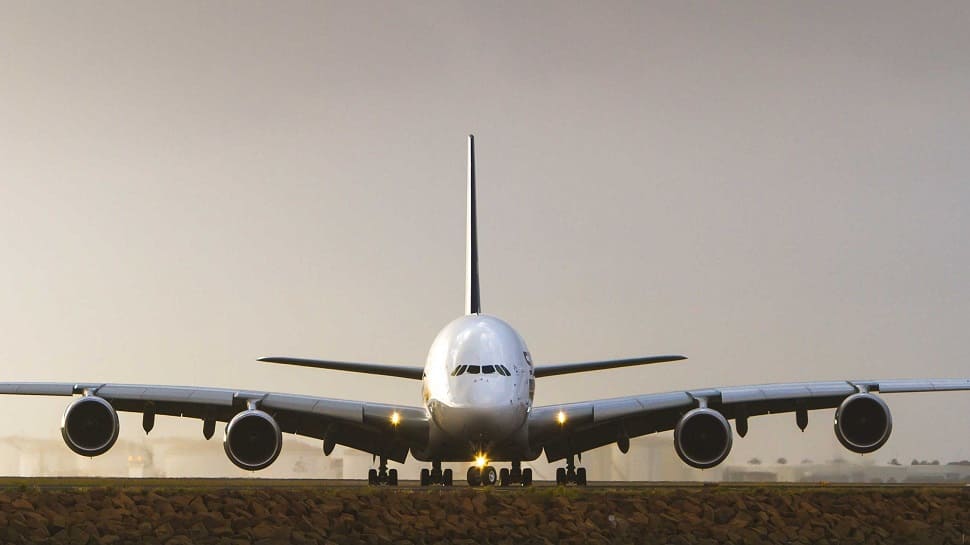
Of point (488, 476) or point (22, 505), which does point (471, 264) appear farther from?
point (22, 505)

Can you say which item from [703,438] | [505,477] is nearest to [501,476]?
[505,477]

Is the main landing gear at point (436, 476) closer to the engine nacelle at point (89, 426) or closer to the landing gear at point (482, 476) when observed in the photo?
the landing gear at point (482, 476)

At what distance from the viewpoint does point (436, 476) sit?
32.3 meters

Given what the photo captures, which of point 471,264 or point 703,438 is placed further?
point 471,264

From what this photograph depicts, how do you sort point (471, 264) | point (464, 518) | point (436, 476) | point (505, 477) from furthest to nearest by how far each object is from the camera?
point (471, 264) → point (436, 476) → point (505, 477) → point (464, 518)

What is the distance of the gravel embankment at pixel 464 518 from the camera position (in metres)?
15.2

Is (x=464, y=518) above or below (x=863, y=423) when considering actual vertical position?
below

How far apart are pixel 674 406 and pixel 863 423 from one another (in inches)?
175

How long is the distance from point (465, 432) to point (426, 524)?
13201mm

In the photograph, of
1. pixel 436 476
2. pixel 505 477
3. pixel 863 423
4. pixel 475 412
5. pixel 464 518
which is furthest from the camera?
pixel 436 476

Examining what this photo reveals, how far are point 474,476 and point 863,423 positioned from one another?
368 inches

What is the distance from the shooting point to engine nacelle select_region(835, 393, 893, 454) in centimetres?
3003

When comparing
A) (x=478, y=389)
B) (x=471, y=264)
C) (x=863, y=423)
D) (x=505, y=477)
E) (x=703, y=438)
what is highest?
(x=471, y=264)

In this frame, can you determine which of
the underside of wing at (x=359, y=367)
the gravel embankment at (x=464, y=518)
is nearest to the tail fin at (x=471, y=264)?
the underside of wing at (x=359, y=367)
